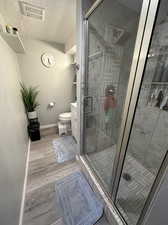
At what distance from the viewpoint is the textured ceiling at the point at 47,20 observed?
1.27 meters

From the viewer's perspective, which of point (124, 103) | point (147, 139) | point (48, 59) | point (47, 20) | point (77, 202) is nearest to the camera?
point (124, 103)

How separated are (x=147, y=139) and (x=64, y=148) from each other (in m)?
1.51

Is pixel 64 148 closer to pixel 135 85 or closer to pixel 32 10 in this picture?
pixel 135 85

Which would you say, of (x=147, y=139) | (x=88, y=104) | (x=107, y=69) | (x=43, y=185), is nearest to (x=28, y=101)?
(x=88, y=104)

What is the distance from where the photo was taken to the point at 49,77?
8.61 feet

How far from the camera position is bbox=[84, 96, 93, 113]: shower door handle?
1.39 meters

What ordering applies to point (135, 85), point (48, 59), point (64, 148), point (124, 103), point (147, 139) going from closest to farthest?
1. point (135, 85)
2. point (124, 103)
3. point (147, 139)
4. point (64, 148)
5. point (48, 59)

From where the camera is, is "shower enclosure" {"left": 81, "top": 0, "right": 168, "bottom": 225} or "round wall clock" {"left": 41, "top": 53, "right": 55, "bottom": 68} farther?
"round wall clock" {"left": 41, "top": 53, "right": 55, "bottom": 68}

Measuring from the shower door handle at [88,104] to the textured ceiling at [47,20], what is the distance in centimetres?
123

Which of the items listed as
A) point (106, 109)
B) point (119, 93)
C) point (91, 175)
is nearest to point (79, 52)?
point (119, 93)

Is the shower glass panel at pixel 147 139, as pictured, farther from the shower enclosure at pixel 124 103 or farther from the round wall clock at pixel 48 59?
the round wall clock at pixel 48 59

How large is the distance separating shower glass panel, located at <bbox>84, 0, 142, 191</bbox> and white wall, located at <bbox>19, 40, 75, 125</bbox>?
166cm

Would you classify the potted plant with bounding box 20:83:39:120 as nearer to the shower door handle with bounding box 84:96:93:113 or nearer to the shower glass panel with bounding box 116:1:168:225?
the shower door handle with bounding box 84:96:93:113

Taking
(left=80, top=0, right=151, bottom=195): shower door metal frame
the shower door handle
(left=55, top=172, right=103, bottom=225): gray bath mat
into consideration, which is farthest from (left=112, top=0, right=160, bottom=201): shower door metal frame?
the shower door handle
